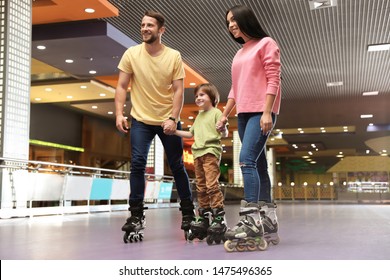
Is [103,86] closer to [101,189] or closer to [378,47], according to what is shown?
[101,189]

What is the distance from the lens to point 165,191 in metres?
13.5

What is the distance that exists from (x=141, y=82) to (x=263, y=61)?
33.1 inches

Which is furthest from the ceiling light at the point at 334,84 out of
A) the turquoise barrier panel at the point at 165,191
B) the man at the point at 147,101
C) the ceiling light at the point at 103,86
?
the man at the point at 147,101

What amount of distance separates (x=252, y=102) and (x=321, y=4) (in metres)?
5.97

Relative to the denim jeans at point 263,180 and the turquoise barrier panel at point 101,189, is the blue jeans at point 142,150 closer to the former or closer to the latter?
the denim jeans at point 263,180

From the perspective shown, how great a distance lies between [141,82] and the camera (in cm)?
310

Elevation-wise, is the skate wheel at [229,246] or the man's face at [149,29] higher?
the man's face at [149,29]

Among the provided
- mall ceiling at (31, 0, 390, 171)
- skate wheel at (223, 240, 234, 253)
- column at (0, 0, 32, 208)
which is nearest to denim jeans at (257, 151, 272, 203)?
skate wheel at (223, 240, 234, 253)

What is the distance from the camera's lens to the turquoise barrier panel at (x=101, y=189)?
913 centimetres

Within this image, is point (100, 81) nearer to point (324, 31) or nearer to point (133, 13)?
point (133, 13)

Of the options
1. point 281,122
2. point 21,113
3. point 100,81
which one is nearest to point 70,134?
point 100,81

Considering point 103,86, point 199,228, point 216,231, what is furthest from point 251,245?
point 103,86

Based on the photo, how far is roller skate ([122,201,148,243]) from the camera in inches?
117

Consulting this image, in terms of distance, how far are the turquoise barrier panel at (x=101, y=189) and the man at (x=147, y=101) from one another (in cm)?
617
